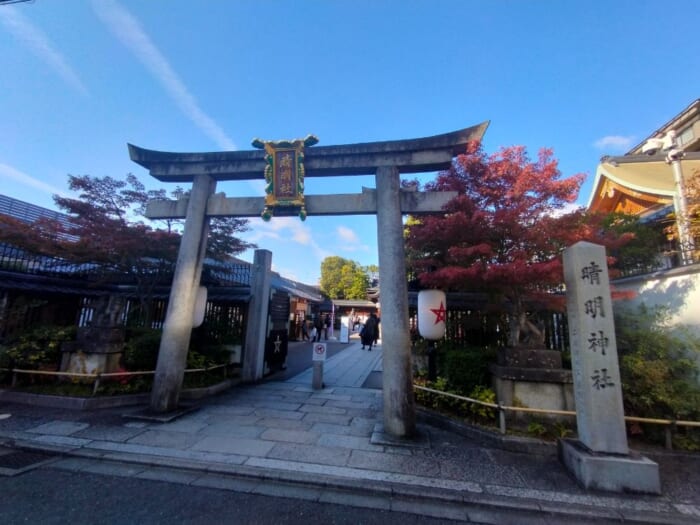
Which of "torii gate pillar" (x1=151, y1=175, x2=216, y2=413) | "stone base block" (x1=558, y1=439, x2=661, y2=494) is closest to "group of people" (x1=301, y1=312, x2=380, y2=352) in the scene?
"torii gate pillar" (x1=151, y1=175, x2=216, y2=413)

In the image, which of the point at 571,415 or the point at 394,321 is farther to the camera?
the point at 394,321

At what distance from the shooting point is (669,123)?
17.6 meters

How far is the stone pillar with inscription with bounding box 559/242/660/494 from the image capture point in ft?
13.0

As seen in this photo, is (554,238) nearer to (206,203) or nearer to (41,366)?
(206,203)

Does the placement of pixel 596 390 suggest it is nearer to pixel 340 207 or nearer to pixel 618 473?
pixel 618 473

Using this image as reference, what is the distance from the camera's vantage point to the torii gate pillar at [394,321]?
5.53 metres

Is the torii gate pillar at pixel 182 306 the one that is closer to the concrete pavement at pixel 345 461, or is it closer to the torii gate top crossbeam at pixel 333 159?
the torii gate top crossbeam at pixel 333 159

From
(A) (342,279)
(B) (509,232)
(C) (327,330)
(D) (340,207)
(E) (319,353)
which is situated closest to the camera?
(B) (509,232)

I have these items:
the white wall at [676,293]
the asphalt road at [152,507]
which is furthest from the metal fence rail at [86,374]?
the white wall at [676,293]

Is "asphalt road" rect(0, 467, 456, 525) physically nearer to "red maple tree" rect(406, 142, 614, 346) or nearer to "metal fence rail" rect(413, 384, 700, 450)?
"metal fence rail" rect(413, 384, 700, 450)

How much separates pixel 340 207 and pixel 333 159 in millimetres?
1157

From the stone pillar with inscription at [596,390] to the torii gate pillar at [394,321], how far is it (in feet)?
8.38

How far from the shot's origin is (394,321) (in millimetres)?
5730

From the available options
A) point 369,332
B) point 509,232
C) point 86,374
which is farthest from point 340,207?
point 369,332
